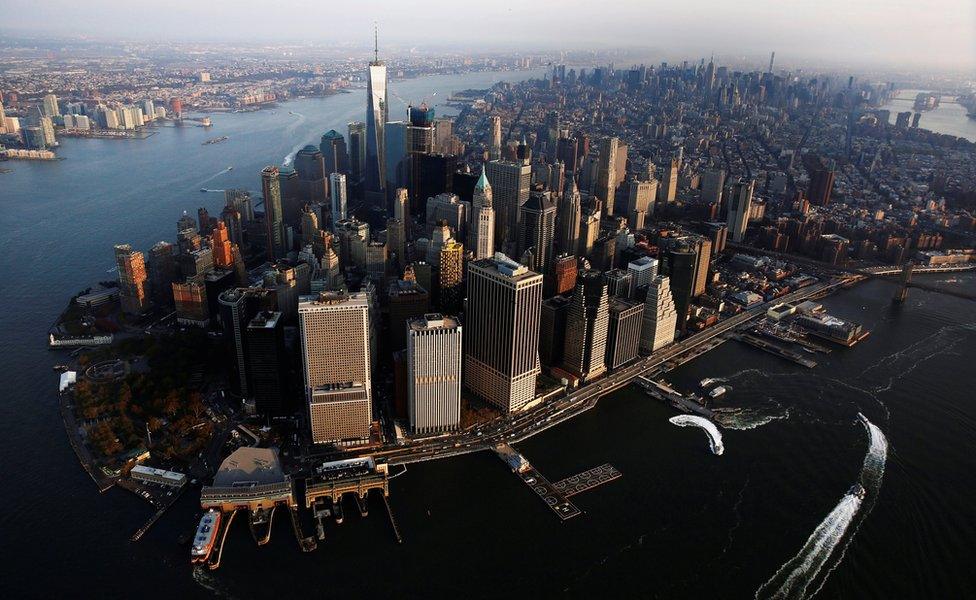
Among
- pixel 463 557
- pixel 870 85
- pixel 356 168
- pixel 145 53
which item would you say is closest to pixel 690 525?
pixel 463 557

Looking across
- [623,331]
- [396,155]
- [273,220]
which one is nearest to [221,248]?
[273,220]

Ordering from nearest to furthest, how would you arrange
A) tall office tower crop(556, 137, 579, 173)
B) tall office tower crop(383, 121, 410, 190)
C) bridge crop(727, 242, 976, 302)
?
bridge crop(727, 242, 976, 302)
tall office tower crop(383, 121, 410, 190)
tall office tower crop(556, 137, 579, 173)

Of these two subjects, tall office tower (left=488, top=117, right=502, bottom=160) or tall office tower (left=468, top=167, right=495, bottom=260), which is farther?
tall office tower (left=488, top=117, right=502, bottom=160)

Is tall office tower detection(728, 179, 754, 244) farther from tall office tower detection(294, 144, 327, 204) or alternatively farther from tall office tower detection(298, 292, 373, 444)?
tall office tower detection(298, 292, 373, 444)

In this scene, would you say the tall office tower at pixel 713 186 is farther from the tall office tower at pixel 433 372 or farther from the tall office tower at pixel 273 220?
the tall office tower at pixel 433 372

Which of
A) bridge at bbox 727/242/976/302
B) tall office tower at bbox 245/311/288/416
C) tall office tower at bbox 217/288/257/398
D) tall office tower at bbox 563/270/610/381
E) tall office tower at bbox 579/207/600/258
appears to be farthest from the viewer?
tall office tower at bbox 579/207/600/258

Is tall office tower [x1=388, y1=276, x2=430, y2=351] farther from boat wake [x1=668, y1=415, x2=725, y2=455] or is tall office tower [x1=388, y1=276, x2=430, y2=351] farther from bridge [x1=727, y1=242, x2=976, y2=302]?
bridge [x1=727, y1=242, x2=976, y2=302]

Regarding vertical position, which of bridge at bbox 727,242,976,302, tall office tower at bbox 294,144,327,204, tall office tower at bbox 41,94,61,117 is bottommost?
bridge at bbox 727,242,976,302

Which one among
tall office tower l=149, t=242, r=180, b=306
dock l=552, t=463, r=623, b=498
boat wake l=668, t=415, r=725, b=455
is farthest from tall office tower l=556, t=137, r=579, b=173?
dock l=552, t=463, r=623, b=498

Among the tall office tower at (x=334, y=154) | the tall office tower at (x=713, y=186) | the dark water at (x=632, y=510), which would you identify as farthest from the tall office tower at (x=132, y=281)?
the tall office tower at (x=713, y=186)

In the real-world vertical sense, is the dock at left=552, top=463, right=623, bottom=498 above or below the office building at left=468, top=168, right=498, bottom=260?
below
